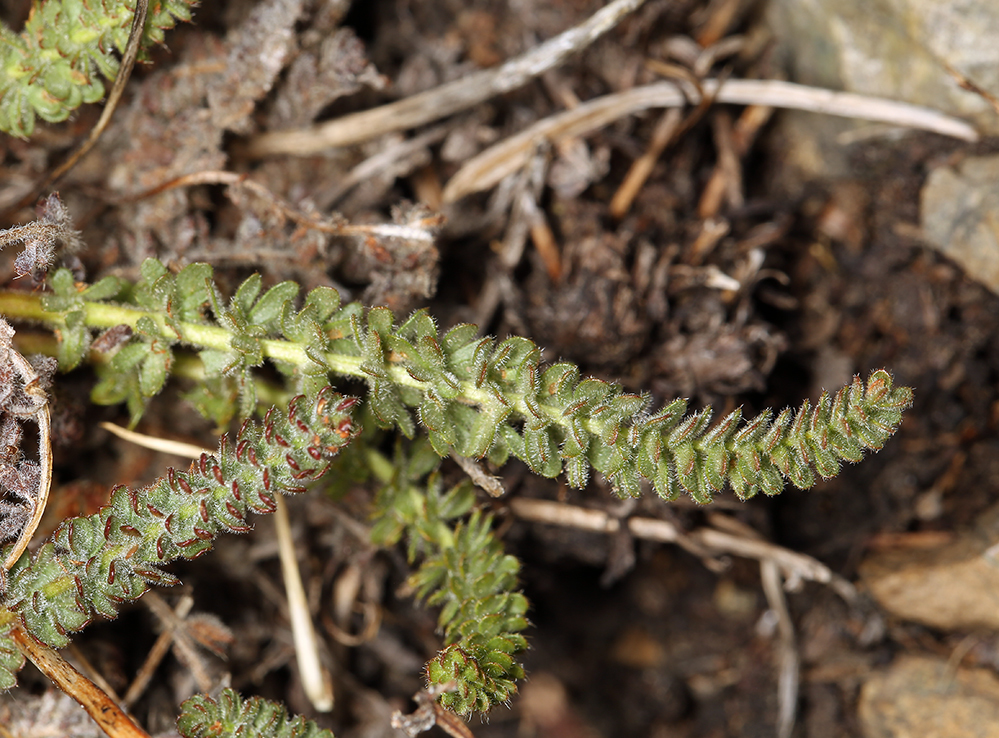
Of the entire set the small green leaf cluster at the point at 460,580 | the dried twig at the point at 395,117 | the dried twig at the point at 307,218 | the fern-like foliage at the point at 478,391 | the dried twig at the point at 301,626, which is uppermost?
the dried twig at the point at 395,117

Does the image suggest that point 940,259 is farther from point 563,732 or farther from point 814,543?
point 563,732

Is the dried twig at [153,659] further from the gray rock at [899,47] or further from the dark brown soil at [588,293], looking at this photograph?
the gray rock at [899,47]

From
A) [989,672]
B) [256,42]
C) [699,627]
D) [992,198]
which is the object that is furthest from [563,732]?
[256,42]

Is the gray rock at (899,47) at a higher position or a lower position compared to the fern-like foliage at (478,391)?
higher

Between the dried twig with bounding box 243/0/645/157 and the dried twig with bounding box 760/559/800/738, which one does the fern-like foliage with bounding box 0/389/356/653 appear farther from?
the dried twig with bounding box 760/559/800/738

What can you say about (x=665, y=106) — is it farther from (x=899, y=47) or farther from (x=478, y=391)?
(x=478, y=391)

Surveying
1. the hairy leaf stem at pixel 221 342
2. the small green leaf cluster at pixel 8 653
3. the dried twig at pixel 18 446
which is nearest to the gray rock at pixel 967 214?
the hairy leaf stem at pixel 221 342

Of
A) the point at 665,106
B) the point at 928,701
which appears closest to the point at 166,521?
the point at 665,106
